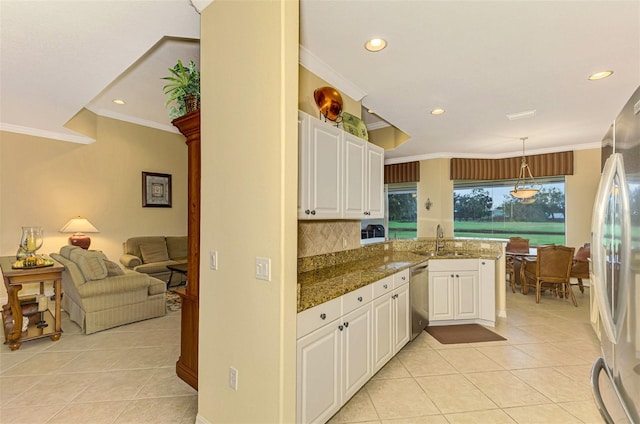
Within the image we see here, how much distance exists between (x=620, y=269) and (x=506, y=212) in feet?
21.3

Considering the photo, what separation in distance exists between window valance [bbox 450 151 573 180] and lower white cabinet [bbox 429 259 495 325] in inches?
130

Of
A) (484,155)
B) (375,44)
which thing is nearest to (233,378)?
(375,44)

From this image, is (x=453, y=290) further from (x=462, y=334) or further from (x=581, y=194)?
(x=581, y=194)

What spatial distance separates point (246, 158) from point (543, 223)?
7.02 m

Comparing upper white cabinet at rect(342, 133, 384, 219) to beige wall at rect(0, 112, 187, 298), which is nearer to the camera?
upper white cabinet at rect(342, 133, 384, 219)

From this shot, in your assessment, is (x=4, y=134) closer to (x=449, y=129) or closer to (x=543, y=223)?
(x=449, y=129)

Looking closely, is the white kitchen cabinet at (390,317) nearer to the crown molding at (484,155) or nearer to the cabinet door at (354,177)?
the cabinet door at (354,177)

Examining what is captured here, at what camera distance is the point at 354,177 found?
268cm

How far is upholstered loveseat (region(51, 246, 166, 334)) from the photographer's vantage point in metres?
3.47

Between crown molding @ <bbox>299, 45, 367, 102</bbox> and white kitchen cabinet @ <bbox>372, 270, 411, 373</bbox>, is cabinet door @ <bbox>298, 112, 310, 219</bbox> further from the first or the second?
white kitchen cabinet @ <bbox>372, 270, 411, 373</bbox>

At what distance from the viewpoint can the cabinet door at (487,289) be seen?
12.4 ft

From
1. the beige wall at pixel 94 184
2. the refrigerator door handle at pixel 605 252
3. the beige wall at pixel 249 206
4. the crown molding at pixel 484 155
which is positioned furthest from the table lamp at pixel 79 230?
the refrigerator door handle at pixel 605 252

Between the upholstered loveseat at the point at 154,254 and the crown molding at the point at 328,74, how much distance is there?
4394 millimetres

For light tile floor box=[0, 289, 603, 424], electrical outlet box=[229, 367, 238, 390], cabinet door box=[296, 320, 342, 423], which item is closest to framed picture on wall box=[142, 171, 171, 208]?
light tile floor box=[0, 289, 603, 424]
